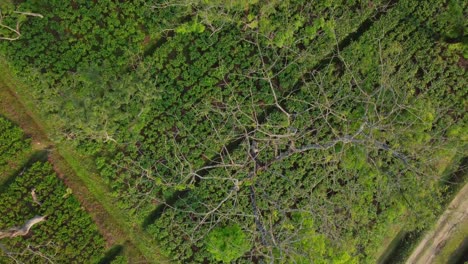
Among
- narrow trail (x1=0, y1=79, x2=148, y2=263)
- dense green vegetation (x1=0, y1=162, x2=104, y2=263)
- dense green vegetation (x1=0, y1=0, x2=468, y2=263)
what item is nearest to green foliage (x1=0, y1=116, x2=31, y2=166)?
narrow trail (x1=0, y1=79, x2=148, y2=263)

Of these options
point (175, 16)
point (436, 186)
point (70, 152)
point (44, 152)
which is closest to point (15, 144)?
point (44, 152)

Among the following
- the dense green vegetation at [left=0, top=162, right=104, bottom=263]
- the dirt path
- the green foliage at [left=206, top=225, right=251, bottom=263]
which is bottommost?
the dense green vegetation at [left=0, top=162, right=104, bottom=263]

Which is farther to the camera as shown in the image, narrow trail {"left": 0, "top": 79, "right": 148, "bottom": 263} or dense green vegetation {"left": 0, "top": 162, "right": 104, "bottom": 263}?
dense green vegetation {"left": 0, "top": 162, "right": 104, "bottom": 263}

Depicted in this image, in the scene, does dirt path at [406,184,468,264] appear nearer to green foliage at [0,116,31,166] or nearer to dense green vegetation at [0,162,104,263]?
dense green vegetation at [0,162,104,263]

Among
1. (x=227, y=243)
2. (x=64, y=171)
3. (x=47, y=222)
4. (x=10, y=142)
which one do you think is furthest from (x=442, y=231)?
(x=10, y=142)

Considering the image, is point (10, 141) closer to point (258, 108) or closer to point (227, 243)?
point (227, 243)

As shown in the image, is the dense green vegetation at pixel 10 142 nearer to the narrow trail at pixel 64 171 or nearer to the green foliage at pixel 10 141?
the green foliage at pixel 10 141

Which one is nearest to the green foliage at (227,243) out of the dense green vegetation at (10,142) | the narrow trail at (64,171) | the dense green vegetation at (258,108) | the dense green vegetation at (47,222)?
the dense green vegetation at (258,108)
